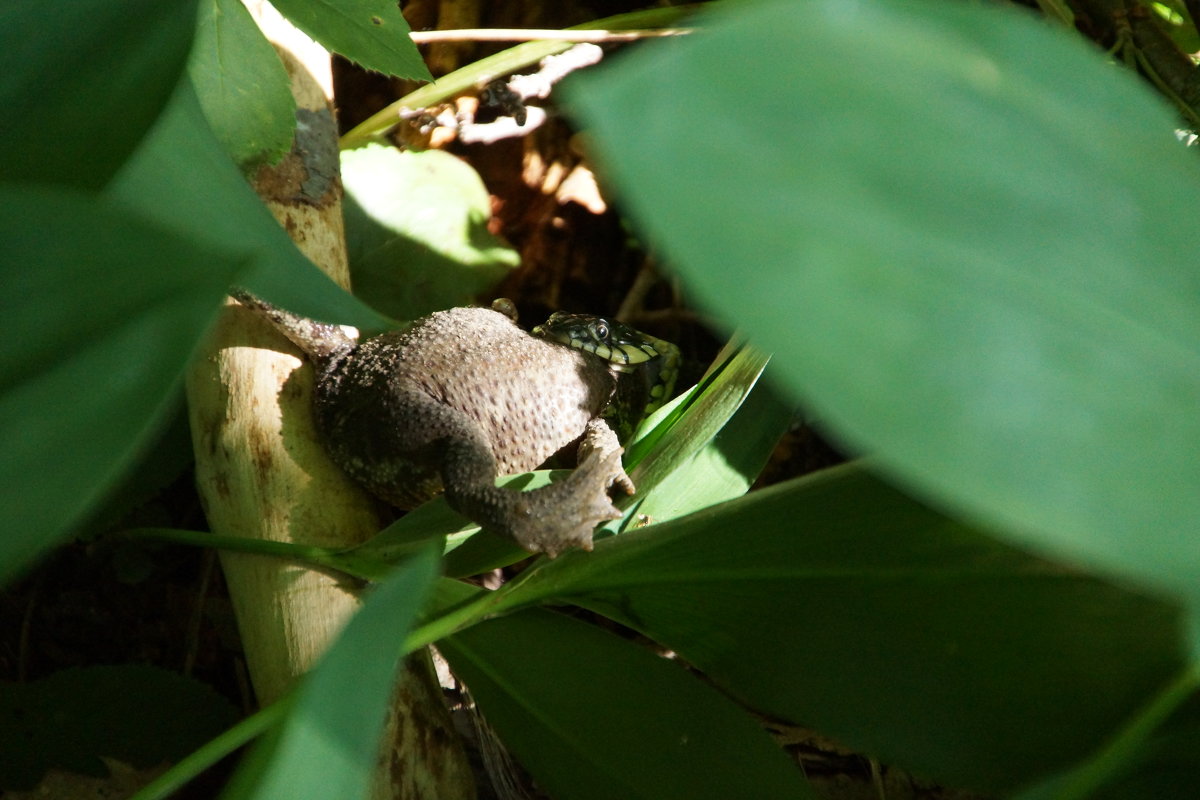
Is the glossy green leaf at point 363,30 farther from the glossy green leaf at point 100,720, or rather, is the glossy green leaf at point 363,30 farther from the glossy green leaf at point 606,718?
the glossy green leaf at point 100,720

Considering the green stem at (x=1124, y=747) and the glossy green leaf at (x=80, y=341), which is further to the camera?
the green stem at (x=1124, y=747)

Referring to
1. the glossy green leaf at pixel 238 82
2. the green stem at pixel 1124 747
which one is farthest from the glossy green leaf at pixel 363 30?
the green stem at pixel 1124 747

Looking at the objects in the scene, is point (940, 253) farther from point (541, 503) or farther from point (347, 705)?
point (541, 503)

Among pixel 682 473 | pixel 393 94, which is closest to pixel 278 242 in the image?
pixel 682 473

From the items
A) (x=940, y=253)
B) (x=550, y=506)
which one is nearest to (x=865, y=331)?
(x=940, y=253)

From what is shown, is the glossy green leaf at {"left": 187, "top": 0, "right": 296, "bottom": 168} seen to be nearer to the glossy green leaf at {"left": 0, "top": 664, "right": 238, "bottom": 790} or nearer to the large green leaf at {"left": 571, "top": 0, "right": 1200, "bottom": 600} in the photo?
the glossy green leaf at {"left": 0, "top": 664, "right": 238, "bottom": 790}
